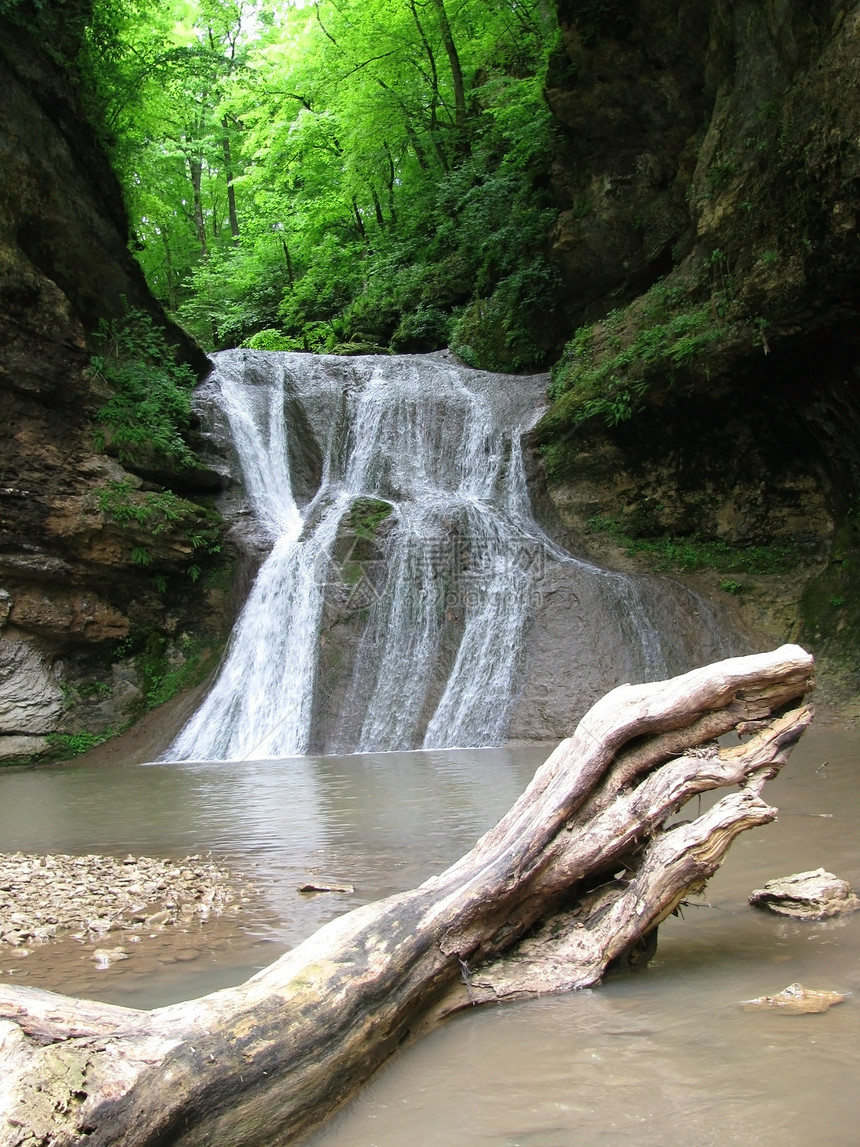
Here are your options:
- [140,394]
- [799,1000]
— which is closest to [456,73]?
[140,394]

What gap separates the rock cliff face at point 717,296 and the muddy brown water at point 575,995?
22.4ft

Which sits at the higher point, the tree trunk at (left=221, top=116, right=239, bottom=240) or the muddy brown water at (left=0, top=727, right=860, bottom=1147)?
the tree trunk at (left=221, top=116, right=239, bottom=240)

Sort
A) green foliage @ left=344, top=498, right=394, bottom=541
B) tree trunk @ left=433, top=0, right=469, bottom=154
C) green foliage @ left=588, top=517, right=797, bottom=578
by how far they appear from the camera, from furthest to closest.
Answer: tree trunk @ left=433, top=0, right=469, bottom=154 < green foliage @ left=344, top=498, right=394, bottom=541 < green foliage @ left=588, top=517, right=797, bottom=578

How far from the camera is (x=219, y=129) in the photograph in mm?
29031

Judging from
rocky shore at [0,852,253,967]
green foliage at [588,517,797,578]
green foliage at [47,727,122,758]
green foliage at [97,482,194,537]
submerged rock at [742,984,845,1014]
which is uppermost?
green foliage at [97,482,194,537]

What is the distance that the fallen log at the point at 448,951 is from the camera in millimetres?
1976

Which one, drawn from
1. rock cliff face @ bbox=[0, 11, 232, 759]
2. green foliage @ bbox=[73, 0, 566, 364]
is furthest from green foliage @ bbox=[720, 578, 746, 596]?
rock cliff face @ bbox=[0, 11, 232, 759]

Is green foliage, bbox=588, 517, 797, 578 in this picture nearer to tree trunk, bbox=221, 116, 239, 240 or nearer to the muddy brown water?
→ the muddy brown water

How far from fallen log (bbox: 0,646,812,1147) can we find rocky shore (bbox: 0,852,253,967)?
4.82 feet

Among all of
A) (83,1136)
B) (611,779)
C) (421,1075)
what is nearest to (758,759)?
(611,779)

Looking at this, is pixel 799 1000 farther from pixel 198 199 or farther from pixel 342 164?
pixel 198 199

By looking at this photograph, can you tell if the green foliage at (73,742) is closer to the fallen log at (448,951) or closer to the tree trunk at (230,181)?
the fallen log at (448,951)

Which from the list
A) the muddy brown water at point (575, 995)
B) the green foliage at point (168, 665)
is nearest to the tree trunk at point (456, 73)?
the green foliage at point (168, 665)

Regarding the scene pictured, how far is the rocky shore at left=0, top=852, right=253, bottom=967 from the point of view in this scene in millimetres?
3816
